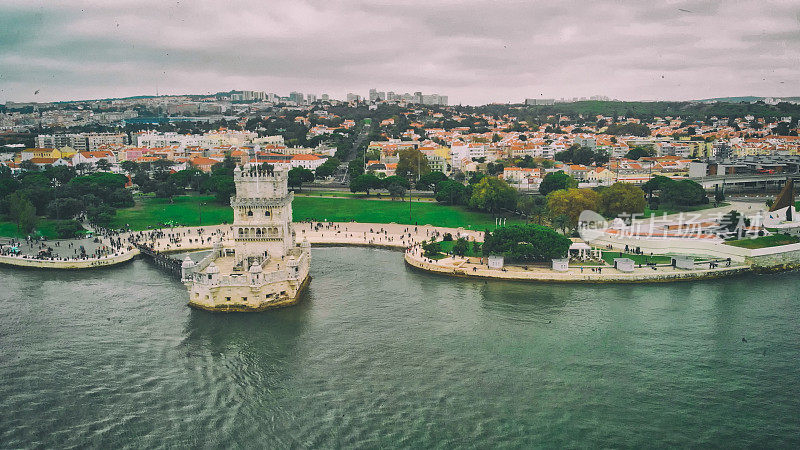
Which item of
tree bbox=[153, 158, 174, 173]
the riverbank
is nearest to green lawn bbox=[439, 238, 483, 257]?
the riverbank

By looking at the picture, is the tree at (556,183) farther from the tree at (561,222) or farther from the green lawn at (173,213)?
the green lawn at (173,213)

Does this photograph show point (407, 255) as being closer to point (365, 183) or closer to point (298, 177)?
point (365, 183)

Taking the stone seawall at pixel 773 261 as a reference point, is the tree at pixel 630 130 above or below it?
above

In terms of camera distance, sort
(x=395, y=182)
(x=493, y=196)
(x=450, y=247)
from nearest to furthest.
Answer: (x=450, y=247)
(x=493, y=196)
(x=395, y=182)

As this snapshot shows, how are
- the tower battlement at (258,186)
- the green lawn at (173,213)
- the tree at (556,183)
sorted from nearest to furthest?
1. the tower battlement at (258,186)
2. the green lawn at (173,213)
3. the tree at (556,183)

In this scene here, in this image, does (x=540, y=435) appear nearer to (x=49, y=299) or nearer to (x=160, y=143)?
(x=49, y=299)

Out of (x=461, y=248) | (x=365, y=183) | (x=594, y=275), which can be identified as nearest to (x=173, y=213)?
(x=365, y=183)

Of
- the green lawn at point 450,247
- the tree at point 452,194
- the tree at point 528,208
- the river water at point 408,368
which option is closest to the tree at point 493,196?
the tree at point 528,208
